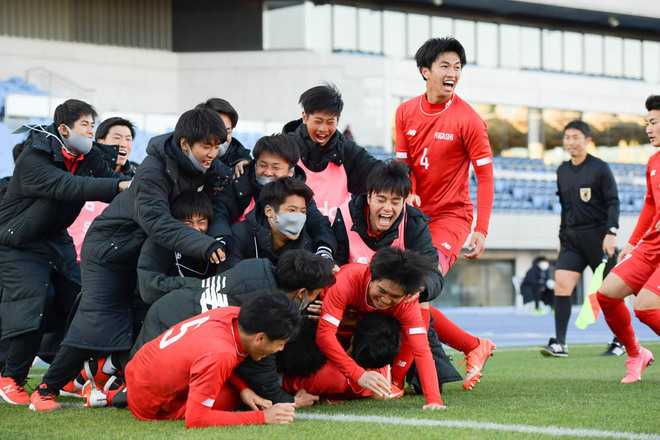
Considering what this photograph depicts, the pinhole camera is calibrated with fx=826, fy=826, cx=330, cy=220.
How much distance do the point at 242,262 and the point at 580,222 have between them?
5.35 metres

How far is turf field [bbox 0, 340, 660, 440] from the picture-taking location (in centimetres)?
356

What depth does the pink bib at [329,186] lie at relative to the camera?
5926 millimetres

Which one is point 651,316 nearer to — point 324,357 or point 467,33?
point 324,357

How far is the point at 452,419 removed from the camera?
398 centimetres

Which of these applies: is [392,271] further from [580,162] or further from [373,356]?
[580,162]

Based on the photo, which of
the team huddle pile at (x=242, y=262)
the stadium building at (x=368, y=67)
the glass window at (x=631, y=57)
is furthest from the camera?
the glass window at (x=631, y=57)

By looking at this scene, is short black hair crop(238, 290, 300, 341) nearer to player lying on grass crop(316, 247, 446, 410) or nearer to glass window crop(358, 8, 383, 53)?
player lying on grass crop(316, 247, 446, 410)

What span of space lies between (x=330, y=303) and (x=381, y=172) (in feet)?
2.92

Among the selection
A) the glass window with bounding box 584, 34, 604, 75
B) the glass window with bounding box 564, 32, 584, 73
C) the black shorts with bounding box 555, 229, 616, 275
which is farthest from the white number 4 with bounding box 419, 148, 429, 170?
the glass window with bounding box 584, 34, 604, 75

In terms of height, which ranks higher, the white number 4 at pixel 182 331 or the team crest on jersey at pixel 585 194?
the team crest on jersey at pixel 585 194

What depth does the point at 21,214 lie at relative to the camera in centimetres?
559

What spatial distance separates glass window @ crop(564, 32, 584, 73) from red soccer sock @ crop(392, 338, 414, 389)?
31.8 m

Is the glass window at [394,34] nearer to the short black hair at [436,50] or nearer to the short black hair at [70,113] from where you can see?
the short black hair at [436,50]

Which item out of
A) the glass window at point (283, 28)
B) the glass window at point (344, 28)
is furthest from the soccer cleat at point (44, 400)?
the glass window at point (344, 28)
